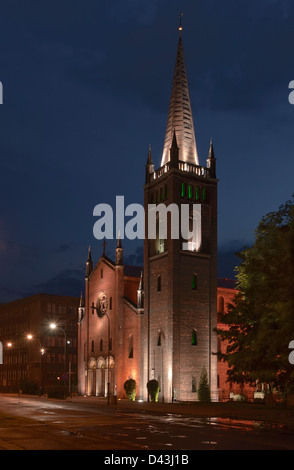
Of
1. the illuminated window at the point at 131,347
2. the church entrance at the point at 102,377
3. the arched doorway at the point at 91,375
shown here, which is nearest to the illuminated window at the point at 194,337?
the illuminated window at the point at 131,347

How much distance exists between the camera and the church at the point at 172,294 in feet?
185

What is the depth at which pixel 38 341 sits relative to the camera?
101062 mm

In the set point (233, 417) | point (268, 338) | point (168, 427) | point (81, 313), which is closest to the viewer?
point (168, 427)

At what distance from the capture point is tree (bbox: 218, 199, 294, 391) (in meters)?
28.7

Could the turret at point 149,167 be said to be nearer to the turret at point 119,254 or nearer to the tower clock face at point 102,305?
the turret at point 119,254

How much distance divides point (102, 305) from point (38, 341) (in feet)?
114

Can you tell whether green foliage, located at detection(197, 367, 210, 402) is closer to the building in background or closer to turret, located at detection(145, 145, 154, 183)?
turret, located at detection(145, 145, 154, 183)

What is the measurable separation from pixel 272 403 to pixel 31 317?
70552 mm

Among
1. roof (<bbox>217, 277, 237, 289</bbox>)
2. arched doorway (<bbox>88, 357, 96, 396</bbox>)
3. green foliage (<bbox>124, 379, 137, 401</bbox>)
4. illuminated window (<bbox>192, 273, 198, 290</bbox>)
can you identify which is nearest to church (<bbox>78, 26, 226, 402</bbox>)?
illuminated window (<bbox>192, 273, 198, 290</bbox>)

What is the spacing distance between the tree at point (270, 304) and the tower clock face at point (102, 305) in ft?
111

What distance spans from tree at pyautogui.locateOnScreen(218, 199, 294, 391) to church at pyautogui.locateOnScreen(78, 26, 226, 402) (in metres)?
19.4
